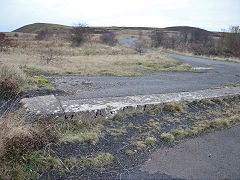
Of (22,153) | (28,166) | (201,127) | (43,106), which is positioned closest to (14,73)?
(43,106)

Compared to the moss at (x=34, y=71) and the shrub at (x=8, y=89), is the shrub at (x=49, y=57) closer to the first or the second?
the moss at (x=34, y=71)

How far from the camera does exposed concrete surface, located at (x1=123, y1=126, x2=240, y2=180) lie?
259cm

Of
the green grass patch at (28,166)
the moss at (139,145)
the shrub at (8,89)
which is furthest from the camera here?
the shrub at (8,89)

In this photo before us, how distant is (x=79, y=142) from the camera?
3215mm

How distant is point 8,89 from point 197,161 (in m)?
4.39

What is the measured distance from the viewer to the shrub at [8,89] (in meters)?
4.75

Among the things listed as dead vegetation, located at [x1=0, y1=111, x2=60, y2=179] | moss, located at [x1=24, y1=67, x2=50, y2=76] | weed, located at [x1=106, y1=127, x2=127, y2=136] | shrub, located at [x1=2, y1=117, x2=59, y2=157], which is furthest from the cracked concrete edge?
moss, located at [x1=24, y1=67, x2=50, y2=76]

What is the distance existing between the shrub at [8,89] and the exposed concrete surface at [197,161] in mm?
3605

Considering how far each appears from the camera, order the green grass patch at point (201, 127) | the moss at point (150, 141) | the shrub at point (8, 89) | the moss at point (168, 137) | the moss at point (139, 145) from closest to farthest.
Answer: the moss at point (139, 145) → the moss at point (150, 141) → the moss at point (168, 137) → the green grass patch at point (201, 127) → the shrub at point (8, 89)

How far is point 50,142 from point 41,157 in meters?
0.39

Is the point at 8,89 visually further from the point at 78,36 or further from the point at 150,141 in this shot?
the point at 78,36

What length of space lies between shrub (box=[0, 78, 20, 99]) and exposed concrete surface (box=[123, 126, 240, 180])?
11.8 ft

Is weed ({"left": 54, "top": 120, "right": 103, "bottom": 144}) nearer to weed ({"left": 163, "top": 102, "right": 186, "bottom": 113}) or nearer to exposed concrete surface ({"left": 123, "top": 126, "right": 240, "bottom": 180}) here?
exposed concrete surface ({"left": 123, "top": 126, "right": 240, "bottom": 180})

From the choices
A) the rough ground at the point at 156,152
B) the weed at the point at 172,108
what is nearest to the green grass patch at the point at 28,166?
the rough ground at the point at 156,152
